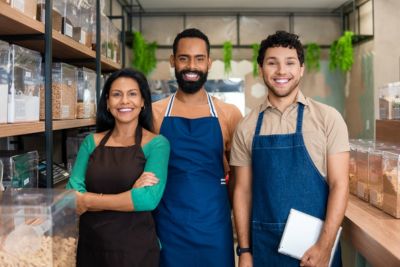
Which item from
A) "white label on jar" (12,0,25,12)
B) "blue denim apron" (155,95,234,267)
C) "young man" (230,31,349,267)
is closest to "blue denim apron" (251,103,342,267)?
"young man" (230,31,349,267)

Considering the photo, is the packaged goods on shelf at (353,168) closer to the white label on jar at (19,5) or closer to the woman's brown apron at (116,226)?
the woman's brown apron at (116,226)

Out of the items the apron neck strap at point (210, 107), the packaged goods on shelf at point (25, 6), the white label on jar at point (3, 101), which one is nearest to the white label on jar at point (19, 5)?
the packaged goods on shelf at point (25, 6)

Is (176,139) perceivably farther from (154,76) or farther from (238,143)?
(154,76)

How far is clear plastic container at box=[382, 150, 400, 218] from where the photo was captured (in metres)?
1.86

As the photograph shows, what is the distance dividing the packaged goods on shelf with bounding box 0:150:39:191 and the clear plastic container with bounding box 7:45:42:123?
183 millimetres

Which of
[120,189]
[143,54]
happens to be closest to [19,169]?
[120,189]

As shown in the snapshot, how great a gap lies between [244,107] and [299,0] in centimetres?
172

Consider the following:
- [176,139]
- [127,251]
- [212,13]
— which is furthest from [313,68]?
[127,251]

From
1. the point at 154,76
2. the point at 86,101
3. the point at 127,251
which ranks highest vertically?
the point at 154,76

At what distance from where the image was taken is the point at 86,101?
2.76 meters

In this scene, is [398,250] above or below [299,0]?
below

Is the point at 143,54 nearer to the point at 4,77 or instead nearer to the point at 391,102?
the point at 391,102

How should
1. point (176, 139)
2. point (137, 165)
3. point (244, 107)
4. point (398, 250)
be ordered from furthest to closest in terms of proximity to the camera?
point (244, 107) → point (176, 139) → point (137, 165) → point (398, 250)

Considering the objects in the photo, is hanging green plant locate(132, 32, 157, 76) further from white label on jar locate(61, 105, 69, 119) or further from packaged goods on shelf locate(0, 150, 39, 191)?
packaged goods on shelf locate(0, 150, 39, 191)
